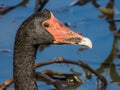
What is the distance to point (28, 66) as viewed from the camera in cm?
328

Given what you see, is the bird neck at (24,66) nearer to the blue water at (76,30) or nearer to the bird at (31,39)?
the bird at (31,39)

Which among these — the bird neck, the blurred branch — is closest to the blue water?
the blurred branch

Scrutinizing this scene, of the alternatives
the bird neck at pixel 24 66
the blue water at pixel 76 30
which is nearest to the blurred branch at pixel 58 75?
the blue water at pixel 76 30

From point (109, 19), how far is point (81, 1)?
1.04 feet

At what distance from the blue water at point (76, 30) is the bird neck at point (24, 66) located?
1352 mm

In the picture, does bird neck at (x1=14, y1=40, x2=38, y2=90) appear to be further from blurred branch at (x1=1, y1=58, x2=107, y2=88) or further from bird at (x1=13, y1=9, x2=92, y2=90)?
blurred branch at (x1=1, y1=58, x2=107, y2=88)

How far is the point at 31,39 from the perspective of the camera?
3.24 meters

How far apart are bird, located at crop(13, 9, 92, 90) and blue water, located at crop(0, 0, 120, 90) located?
1358 millimetres

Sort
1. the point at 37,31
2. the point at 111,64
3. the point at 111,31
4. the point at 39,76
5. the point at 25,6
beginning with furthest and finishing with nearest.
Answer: the point at 25,6, the point at 111,31, the point at 111,64, the point at 39,76, the point at 37,31

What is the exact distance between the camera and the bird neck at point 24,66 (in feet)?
10.7

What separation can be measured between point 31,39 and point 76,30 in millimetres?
2178

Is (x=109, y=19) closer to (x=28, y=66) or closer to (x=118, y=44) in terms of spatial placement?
(x=118, y=44)

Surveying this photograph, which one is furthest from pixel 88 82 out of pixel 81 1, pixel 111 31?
pixel 81 1

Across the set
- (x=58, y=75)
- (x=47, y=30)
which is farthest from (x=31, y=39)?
(x=58, y=75)
